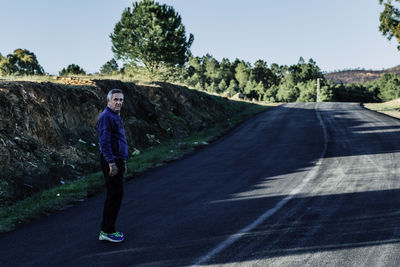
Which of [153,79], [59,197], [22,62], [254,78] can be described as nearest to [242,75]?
[254,78]

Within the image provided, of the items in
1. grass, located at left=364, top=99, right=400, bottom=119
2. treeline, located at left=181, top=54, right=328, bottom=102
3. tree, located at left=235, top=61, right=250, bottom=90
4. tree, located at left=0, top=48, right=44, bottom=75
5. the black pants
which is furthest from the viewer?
tree, located at left=235, top=61, right=250, bottom=90

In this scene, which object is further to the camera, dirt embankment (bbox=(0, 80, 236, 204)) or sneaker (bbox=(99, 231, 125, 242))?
dirt embankment (bbox=(0, 80, 236, 204))

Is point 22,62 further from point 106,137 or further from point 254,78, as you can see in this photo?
point 254,78

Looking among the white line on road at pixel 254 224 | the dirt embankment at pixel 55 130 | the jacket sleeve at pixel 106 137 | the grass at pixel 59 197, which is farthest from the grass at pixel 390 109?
the jacket sleeve at pixel 106 137

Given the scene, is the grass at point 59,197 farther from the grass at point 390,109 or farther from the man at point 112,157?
the grass at point 390,109

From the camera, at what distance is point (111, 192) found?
489 centimetres

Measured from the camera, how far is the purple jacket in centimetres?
475

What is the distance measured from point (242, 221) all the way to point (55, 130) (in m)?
8.18

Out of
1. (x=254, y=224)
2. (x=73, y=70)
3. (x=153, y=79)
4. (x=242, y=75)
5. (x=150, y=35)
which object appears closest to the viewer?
(x=254, y=224)

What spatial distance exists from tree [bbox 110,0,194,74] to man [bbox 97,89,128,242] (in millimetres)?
31343

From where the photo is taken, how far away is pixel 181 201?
22.1ft

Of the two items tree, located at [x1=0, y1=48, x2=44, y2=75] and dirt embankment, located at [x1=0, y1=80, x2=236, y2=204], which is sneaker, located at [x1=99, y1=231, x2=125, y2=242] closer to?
dirt embankment, located at [x1=0, y1=80, x2=236, y2=204]

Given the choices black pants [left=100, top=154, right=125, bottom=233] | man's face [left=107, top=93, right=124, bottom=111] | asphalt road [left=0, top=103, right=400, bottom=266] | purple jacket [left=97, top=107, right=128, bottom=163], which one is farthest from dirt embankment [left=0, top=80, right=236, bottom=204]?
man's face [left=107, top=93, right=124, bottom=111]

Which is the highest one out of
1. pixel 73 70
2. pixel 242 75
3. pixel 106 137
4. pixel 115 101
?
pixel 242 75
